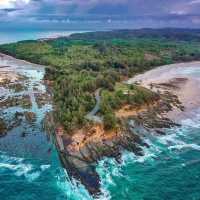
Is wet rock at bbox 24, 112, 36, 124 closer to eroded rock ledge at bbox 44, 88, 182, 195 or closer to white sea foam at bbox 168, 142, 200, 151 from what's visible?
eroded rock ledge at bbox 44, 88, 182, 195

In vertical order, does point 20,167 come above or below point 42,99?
above

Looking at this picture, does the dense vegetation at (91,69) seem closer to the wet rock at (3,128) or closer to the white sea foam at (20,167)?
the wet rock at (3,128)

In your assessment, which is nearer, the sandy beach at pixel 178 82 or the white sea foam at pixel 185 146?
the white sea foam at pixel 185 146

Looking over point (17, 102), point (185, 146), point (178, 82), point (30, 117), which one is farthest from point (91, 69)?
point (185, 146)

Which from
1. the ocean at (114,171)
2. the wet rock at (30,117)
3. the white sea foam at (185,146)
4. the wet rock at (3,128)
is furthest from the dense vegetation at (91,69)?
the white sea foam at (185,146)

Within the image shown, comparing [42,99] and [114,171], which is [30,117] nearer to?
[42,99]

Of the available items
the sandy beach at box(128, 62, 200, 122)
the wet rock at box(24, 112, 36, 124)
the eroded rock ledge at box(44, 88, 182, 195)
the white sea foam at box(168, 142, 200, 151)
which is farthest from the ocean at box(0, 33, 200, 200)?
the sandy beach at box(128, 62, 200, 122)

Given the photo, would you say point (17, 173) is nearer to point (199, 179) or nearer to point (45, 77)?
point (199, 179)

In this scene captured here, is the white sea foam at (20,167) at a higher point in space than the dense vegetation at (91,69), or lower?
higher
